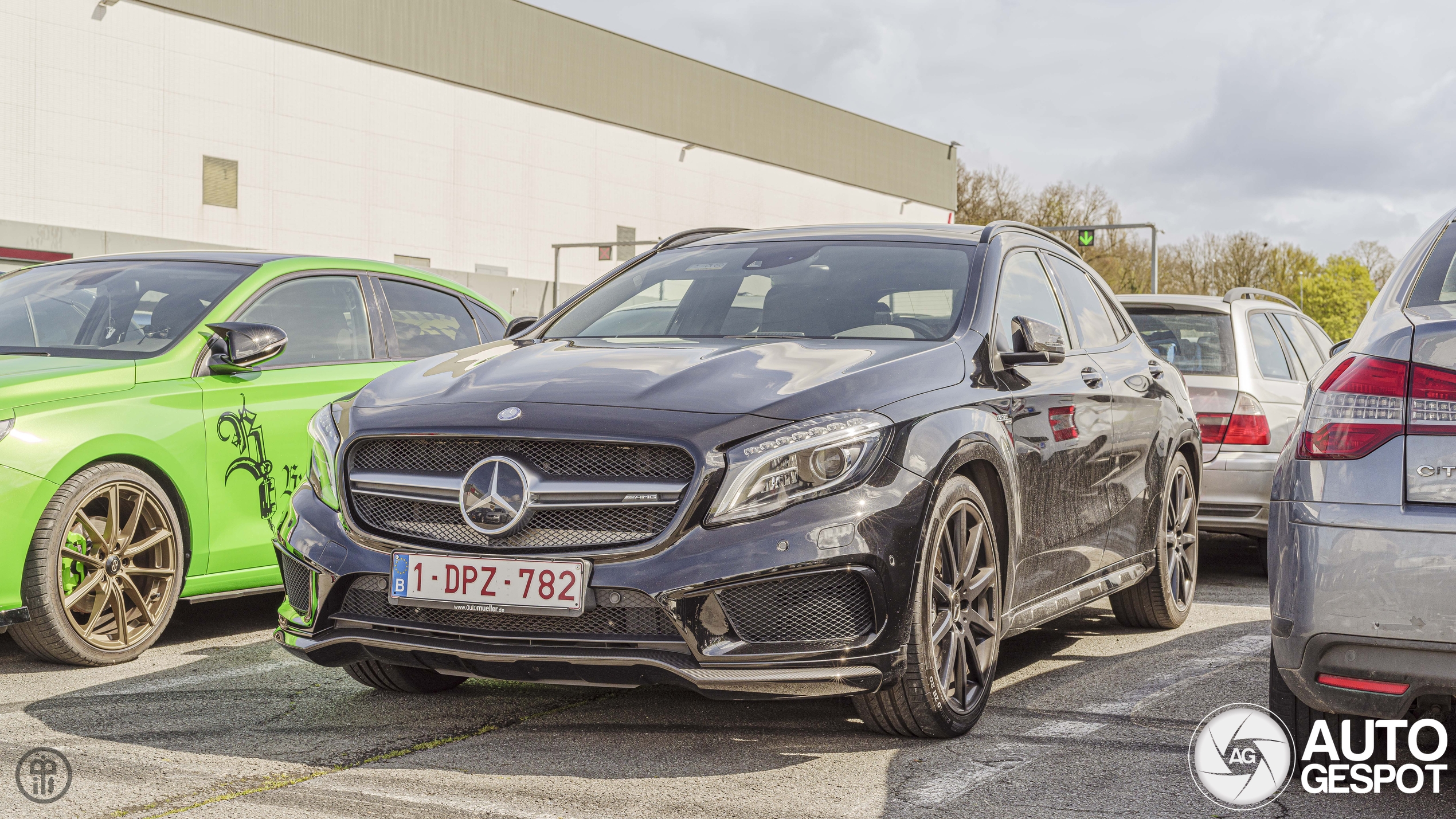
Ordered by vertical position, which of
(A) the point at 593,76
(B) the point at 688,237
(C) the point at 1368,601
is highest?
(A) the point at 593,76

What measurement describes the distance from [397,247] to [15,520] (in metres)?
38.6

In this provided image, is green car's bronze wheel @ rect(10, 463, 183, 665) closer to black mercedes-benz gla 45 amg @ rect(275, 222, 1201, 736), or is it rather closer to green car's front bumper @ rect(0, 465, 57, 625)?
green car's front bumper @ rect(0, 465, 57, 625)

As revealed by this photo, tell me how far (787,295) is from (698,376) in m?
1.06

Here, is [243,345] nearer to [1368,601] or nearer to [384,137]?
[1368,601]

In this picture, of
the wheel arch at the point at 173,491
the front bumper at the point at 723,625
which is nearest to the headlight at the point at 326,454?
the front bumper at the point at 723,625

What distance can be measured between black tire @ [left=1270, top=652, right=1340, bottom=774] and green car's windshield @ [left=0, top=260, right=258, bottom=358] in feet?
14.9

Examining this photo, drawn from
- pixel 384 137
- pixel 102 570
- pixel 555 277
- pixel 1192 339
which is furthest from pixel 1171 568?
pixel 555 277

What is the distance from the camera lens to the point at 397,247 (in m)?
42.7

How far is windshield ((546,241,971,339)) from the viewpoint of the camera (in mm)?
4992

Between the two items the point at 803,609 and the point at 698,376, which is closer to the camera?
the point at 803,609

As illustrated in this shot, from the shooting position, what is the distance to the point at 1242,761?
4.14 metres

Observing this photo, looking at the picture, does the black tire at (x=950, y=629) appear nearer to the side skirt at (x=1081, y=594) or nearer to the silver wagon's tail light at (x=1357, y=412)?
the side skirt at (x=1081, y=594)

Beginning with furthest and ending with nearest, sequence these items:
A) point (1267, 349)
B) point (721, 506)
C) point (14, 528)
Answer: point (1267, 349) < point (14, 528) < point (721, 506)

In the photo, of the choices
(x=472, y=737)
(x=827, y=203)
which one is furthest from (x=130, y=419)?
(x=827, y=203)
